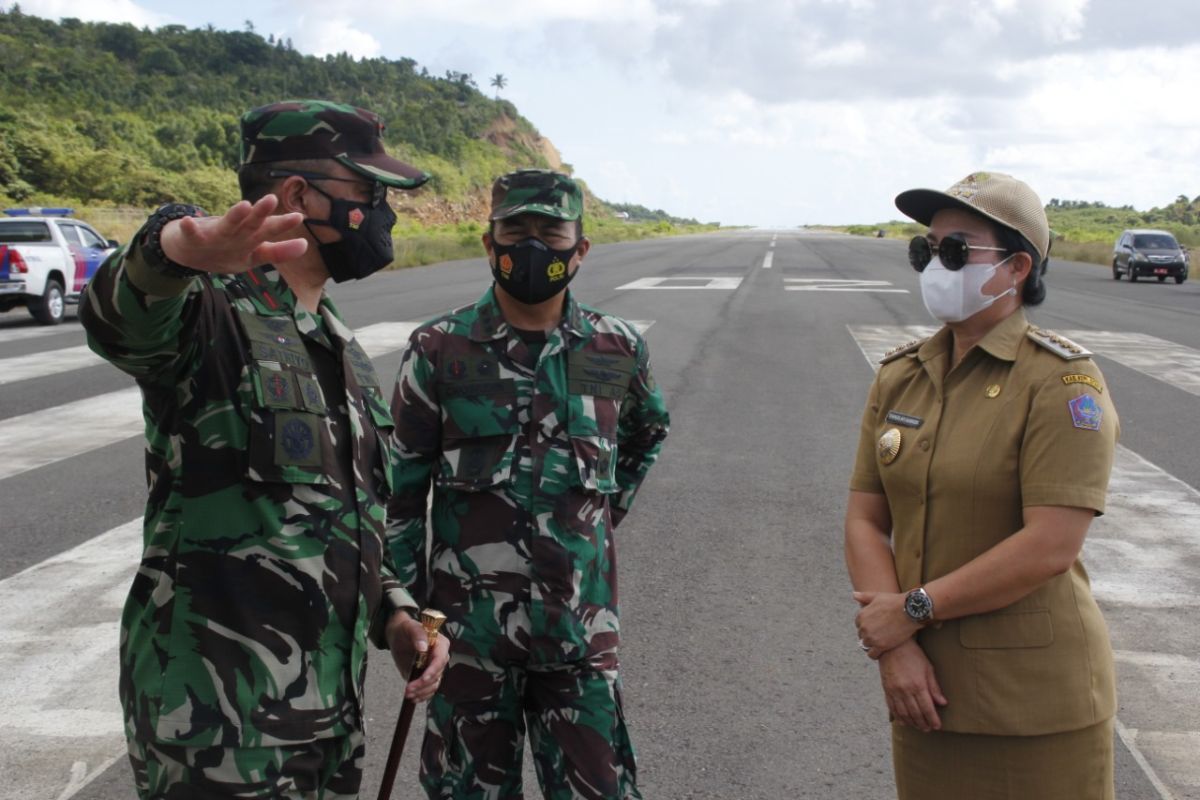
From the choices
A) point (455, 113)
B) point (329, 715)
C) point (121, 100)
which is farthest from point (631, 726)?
point (455, 113)

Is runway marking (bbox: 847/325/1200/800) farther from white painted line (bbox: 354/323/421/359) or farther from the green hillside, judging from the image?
the green hillside

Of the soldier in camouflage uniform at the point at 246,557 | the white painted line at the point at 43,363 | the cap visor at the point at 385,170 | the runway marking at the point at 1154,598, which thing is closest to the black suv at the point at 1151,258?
the runway marking at the point at 1154,598

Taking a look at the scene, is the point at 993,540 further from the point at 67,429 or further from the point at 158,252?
the point at 67,429

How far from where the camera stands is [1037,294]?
286cm

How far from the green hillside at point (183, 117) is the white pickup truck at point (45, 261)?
1884 centimetres

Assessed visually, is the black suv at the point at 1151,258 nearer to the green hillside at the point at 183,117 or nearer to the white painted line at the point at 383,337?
the green hillside at the point at 183,117

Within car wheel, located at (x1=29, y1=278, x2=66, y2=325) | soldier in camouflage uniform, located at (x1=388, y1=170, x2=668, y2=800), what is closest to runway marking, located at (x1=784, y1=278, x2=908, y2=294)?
car wheel, located at (x1=29, y1=278, x2=66, y2=325)

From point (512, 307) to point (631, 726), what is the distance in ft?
6.18

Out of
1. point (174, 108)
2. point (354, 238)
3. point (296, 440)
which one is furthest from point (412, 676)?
point (174, 108)

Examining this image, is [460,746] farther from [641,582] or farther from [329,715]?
[641,582]

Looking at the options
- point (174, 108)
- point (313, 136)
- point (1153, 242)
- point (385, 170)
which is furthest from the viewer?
point (174, 108)

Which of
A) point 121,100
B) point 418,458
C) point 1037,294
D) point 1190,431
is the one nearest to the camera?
point 1037,294

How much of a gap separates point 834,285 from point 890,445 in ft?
88.1

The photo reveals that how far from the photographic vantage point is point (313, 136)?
7.95 ft
